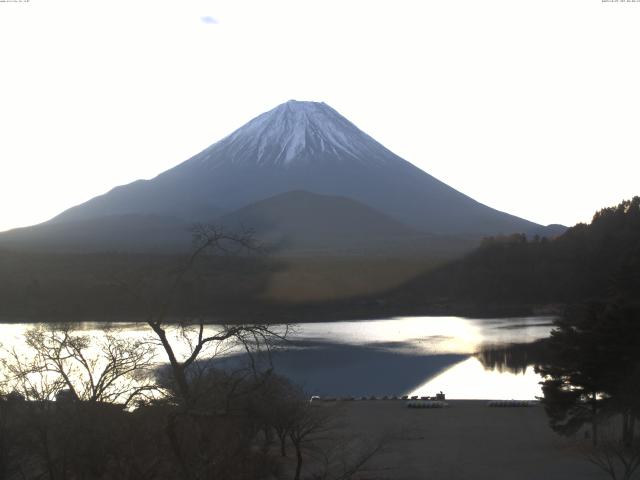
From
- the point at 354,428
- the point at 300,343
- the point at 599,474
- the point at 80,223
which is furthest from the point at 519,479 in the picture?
the point at 80,223

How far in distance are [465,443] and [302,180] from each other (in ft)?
255

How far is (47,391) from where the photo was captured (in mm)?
5824

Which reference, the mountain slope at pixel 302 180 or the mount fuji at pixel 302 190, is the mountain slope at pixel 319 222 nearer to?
the mount fuji at pixel 302 190

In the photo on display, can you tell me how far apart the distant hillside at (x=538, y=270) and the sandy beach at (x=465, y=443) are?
26.2m

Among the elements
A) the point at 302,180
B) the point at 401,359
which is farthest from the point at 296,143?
the point at 401,359

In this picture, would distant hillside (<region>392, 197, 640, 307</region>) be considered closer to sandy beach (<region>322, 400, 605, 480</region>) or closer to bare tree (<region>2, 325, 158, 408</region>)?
sandy beach (<region>322, 400, 605, 480</region>)

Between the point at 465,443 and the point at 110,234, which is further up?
the point at 110,234

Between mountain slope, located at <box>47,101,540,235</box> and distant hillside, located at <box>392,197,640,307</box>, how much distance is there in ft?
102

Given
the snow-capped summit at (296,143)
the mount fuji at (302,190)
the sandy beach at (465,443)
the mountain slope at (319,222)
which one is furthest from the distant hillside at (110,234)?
the sandy beach at (465,443)

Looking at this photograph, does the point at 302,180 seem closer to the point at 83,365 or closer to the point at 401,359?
the point at 401,359

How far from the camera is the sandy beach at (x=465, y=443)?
8.95m

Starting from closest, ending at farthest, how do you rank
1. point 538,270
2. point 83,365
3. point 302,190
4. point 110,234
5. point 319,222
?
point 83,365
point 538,270
point 110,234
point 319,222
point 302,190

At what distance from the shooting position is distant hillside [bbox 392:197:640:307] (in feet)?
131

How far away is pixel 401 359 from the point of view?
2022cm
